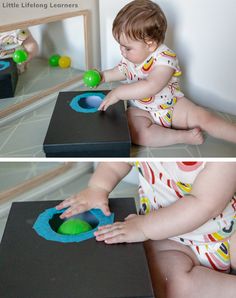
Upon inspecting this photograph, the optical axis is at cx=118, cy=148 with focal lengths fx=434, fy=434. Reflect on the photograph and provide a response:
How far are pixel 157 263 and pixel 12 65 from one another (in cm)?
40

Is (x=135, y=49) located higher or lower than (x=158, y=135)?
higher

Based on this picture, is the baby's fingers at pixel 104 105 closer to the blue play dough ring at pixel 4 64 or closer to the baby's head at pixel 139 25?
the baby's head at pixel 139 25

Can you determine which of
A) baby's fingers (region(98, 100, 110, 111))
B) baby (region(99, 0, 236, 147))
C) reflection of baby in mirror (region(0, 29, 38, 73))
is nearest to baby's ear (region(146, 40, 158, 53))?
baby (region(99, 0, 236, 147))

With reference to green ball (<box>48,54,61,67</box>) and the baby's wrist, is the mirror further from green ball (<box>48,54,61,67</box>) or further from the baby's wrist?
the baby's wrist

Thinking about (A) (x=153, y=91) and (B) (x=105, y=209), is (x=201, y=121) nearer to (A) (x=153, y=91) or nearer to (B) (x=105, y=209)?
(A) (x=153, y=91)

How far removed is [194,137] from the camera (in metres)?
0.63

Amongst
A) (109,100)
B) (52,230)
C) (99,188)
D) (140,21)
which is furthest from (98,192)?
(140,21)

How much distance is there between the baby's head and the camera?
1.98ft

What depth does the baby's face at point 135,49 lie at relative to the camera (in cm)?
62

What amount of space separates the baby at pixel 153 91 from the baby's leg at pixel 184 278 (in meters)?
0.19

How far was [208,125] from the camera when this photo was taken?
2.15 feet

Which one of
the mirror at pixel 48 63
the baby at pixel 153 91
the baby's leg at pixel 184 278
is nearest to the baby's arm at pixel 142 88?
the baby at pixel 153 91

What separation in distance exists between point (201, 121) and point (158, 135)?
0.08 metres

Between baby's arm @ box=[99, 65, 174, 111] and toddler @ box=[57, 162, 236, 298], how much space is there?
14 cm
